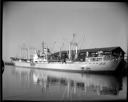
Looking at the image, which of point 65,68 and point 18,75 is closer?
point 18,75

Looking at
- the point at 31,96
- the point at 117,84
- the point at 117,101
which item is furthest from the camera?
the point at 117,84

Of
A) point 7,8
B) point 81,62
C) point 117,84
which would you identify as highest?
point 7,8

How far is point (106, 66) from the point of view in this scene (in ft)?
23.2

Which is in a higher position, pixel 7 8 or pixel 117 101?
pixel 7 8

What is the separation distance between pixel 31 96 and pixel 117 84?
261cm

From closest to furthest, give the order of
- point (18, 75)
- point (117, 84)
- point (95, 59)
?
point (117, 84), point (18, 75), point (95, 59)

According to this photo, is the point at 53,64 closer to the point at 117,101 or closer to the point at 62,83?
the point at 62,83

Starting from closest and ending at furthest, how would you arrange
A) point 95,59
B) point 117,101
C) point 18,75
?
1. point 117,101
2. point 18,75
3. point 95,59

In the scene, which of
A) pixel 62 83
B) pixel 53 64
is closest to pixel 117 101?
pixel 62 83

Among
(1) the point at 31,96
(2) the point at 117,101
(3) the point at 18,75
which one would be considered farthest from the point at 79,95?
(3) the point at 18,75

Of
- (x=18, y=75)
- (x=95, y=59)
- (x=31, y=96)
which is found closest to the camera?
(x=31, y=96)

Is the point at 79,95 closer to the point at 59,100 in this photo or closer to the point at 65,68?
the point at 59,100

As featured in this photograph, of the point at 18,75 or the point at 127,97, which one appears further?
the point at 18,75

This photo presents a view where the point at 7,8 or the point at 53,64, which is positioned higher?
the point at 7,8
